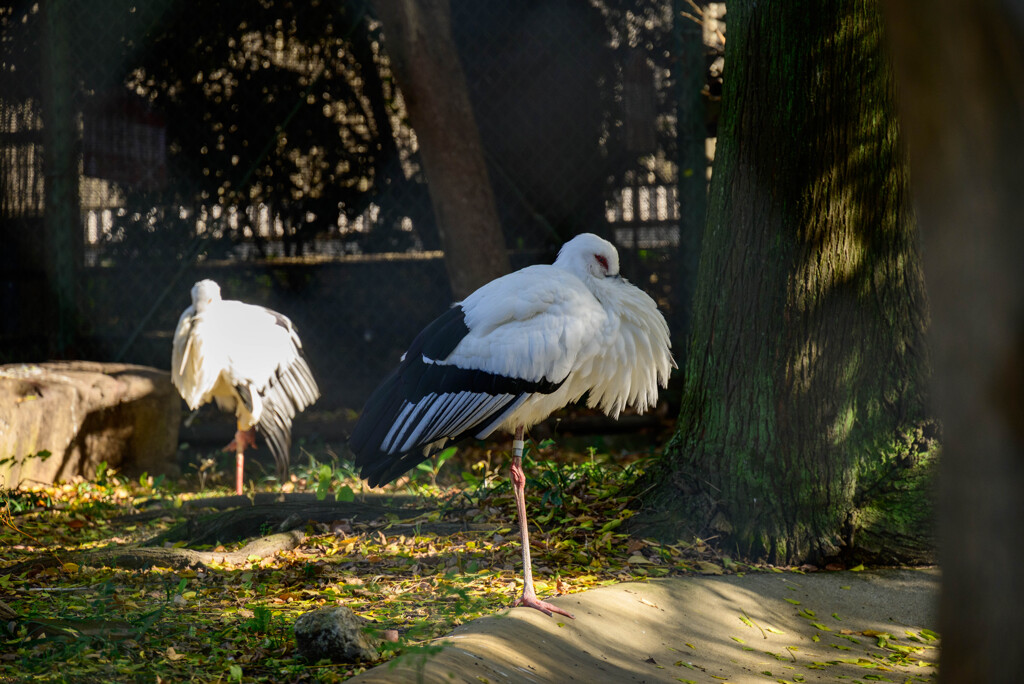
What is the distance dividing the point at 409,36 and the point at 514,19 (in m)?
1.26

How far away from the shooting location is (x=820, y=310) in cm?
392

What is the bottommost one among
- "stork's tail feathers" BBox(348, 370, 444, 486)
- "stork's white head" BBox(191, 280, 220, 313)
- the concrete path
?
the concrete path

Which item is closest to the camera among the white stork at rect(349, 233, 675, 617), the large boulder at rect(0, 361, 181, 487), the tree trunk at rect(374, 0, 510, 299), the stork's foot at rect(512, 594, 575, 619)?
the stork's foot at rect(512, 594, 575, 619)

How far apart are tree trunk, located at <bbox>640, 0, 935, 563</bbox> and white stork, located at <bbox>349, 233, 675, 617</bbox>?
53cm

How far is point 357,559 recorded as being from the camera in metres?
4.05

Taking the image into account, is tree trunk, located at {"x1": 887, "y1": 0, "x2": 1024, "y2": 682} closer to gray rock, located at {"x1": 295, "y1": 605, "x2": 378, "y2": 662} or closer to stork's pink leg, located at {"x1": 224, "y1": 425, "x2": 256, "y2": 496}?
gray rock, located at {"x1": 295, "y1": 605, "x2": 378, "y2": 662}

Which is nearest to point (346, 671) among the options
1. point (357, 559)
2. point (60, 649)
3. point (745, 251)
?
point (60, 649)

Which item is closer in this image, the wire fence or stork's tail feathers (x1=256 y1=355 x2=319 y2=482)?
stork's tail feathers (x1=256 y1=355 x2=319 y2=482)

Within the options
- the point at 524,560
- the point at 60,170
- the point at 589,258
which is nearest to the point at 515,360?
the point at 589,258

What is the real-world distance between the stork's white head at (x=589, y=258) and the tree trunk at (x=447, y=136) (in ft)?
8.12

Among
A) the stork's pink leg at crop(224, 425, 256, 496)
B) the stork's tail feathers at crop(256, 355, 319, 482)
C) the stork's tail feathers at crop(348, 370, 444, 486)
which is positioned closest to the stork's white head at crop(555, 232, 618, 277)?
the stork's tail feathers at crop(348, 370, 444, 486)

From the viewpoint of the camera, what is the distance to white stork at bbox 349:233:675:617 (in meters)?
3.58

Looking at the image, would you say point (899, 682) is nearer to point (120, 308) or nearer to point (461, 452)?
point (461, 452)

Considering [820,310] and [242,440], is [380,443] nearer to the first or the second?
[820,310]
